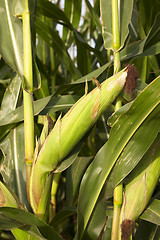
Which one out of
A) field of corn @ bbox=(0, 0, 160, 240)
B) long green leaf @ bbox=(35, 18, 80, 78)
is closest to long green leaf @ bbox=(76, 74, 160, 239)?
field of corn @ bbox=(0, 0, 160, 240)

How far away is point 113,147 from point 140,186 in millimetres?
94

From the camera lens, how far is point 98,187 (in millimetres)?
538

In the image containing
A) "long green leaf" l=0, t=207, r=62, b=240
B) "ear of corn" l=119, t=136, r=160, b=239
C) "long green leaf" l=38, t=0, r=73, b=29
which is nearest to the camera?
"long green leaf" l=0, t=207, r=62, b=240

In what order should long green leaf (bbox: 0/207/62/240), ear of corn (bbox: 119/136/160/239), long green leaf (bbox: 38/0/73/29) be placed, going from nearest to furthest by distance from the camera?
long green leaf (bbox: 0/207/62/240) < ear of corn (bbox: 119/136/160/239) < long green leaf (bbox: 38/0/73/29)

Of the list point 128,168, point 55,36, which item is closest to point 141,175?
point 128,168

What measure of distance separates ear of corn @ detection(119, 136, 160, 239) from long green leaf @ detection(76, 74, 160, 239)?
5 centimetres

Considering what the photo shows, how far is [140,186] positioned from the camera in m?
0.54

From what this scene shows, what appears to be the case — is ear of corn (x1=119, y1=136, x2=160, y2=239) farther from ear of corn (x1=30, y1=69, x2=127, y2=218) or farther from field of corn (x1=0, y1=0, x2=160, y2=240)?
ear of corn (x1=30, y1=69, x2=127, y2=218)

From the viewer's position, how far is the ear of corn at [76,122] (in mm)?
472

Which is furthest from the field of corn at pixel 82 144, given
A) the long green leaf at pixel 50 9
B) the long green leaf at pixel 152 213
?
the long green leaf at pixel 50 9

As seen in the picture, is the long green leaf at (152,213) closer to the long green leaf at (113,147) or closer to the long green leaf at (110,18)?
the long green leaf at (113,147)

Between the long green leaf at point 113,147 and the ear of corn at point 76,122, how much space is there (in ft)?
0.14

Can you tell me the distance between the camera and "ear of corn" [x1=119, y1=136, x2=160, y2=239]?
54cm

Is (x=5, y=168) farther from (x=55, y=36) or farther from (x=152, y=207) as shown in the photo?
(x=55, y=36)
